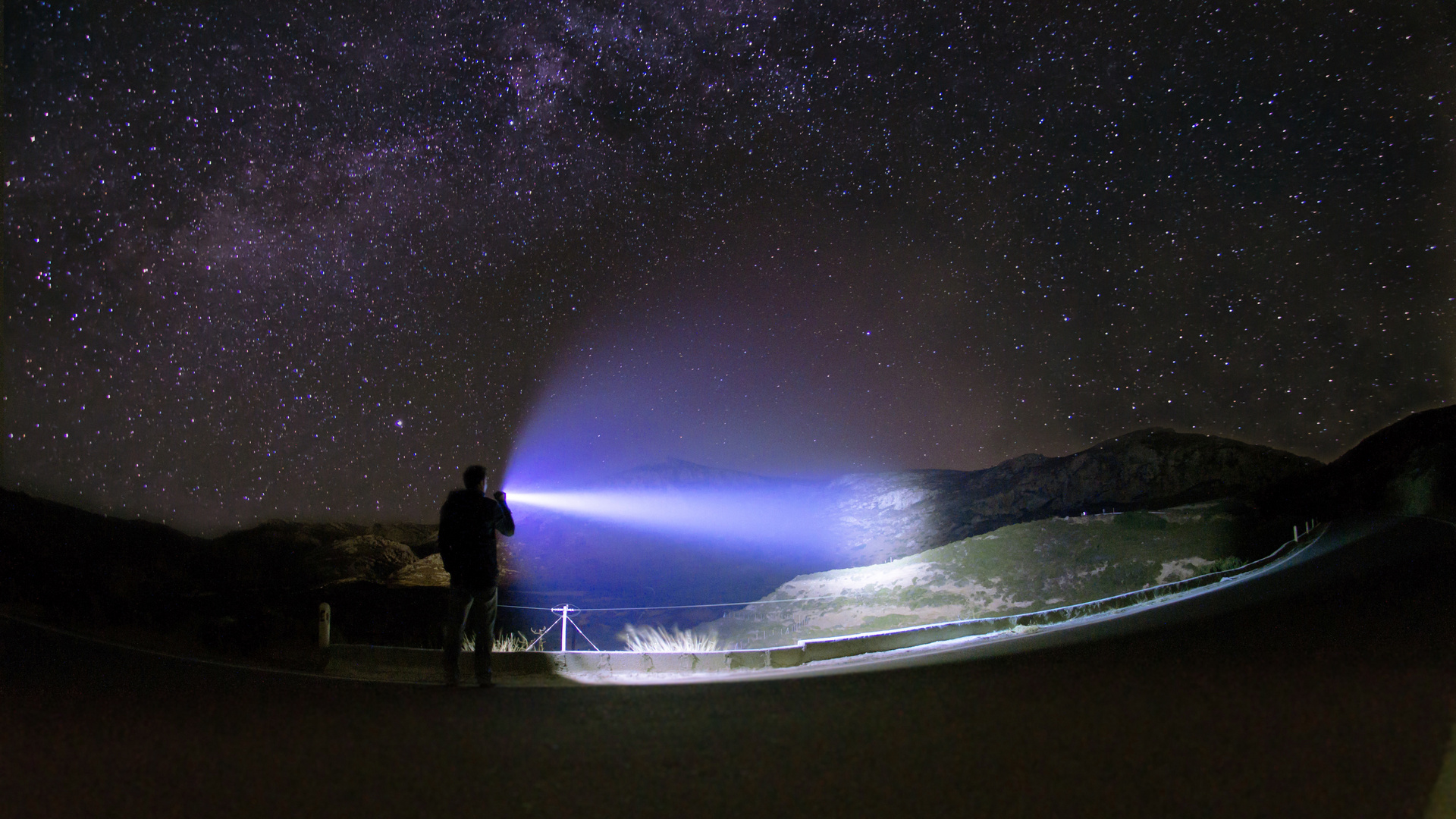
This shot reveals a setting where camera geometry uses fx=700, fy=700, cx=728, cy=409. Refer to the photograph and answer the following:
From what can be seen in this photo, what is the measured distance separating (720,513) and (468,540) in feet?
470

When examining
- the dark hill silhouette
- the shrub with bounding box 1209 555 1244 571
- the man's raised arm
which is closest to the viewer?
the man's raised arm

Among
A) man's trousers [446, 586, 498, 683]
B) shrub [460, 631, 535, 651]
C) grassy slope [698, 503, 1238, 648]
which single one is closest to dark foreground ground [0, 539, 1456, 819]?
man's trousers [446, 586, 498, 683]

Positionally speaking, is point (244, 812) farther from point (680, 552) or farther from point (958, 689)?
point (680, 552)

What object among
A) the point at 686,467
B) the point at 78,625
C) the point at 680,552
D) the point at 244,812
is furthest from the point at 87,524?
the point at 686,467

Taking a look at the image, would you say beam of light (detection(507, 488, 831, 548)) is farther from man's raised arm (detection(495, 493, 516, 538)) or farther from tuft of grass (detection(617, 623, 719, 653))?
man's raised arm (detection(495, 493, 516, 538))

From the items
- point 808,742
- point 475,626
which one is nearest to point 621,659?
point 475,626

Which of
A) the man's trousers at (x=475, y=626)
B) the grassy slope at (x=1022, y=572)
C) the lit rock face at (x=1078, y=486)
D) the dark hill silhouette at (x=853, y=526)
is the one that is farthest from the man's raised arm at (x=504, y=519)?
the lit rock face at (x=1078, y=486)

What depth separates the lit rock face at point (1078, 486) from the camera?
75.4 metres

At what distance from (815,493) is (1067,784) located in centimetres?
13015

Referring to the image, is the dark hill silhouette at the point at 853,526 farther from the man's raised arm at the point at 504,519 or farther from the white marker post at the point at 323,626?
the man's raised arm at the point at 504,519

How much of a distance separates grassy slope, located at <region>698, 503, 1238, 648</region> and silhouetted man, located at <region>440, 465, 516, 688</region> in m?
16.6

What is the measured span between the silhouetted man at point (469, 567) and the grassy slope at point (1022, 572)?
16.6 meters

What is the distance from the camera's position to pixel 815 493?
429 feet

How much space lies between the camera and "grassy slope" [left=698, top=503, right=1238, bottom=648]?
26688mm
